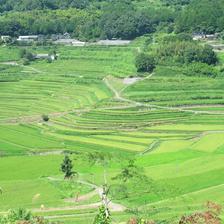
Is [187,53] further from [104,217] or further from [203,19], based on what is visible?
[104,217]

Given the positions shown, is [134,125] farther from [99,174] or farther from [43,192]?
[43,192]

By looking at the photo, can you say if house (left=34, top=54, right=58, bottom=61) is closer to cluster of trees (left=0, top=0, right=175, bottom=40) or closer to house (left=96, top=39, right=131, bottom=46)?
house (left=96, top=39, right=131, bottom=46)

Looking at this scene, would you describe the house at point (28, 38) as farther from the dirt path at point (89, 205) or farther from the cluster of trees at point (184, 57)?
the dirt path at point (89, 205)

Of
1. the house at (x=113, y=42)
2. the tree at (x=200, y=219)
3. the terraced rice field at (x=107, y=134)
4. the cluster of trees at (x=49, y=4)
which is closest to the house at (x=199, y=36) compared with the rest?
the terraced rice field at (x=107, y=134)

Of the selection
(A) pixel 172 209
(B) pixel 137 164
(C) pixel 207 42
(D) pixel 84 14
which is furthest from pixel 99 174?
(D) pixel 84 14

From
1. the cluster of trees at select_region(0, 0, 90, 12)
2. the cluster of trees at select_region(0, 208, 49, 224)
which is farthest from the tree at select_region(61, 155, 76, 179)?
the cluster of trees at select_region(0, 0, 90, 12)

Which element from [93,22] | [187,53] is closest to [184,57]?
[187,53]
